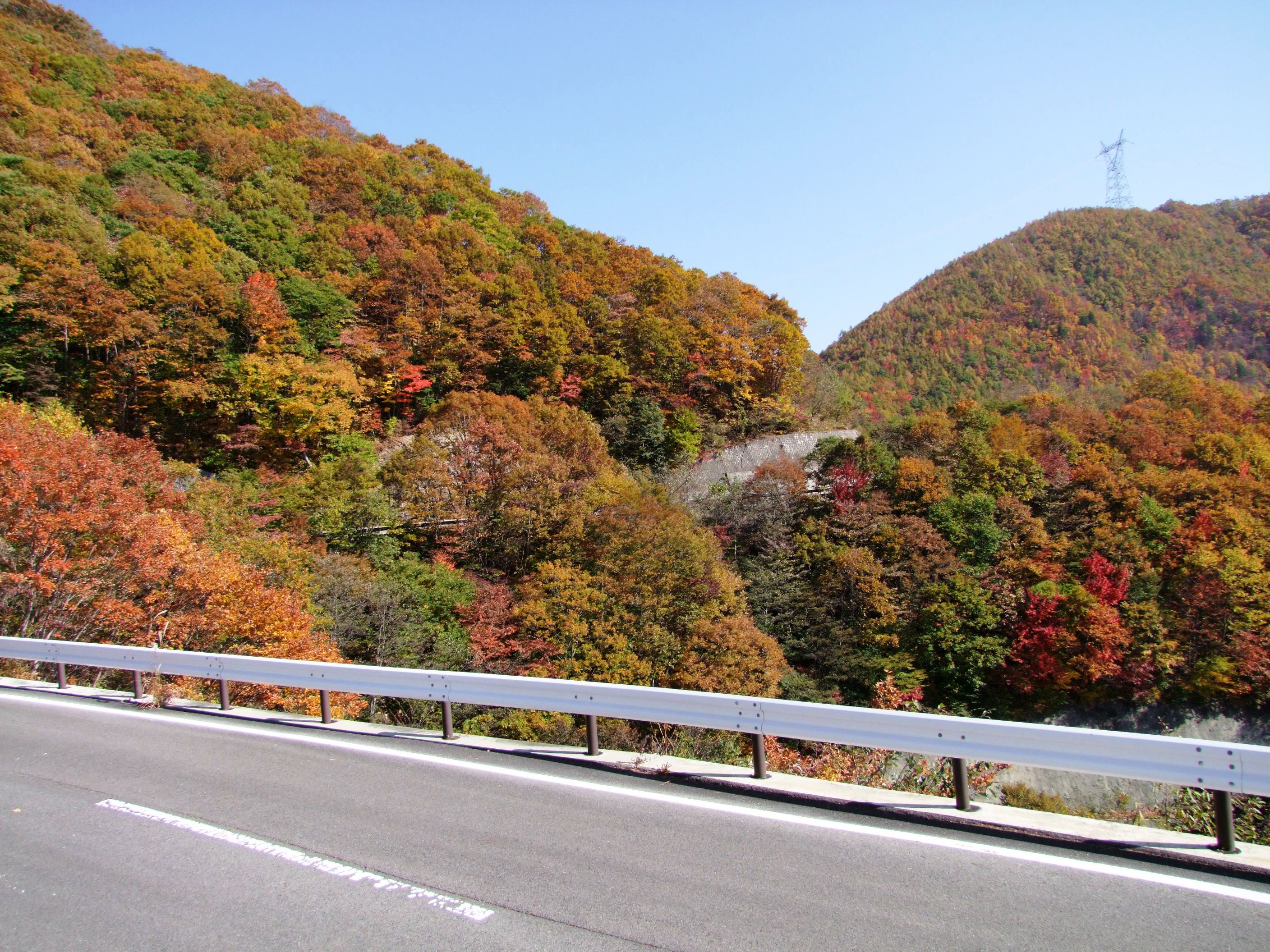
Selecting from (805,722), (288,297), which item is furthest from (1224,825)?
(288,297)

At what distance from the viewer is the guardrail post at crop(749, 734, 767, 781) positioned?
5395 millimetres

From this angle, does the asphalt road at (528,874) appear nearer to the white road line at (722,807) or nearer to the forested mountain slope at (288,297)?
the white road line at (722,807)

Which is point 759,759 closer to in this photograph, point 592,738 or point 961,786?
point 961,786

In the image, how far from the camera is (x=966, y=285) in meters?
113

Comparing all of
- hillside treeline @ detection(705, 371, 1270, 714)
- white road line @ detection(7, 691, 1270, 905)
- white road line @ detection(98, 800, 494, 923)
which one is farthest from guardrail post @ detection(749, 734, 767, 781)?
hillside treeline @ detection(705, 371, 1270, 714)

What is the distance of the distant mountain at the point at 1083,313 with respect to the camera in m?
89.1

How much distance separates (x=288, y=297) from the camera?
36.5 m

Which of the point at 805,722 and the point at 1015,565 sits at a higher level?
the point at 805,722

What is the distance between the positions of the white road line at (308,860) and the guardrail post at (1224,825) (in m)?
4.31

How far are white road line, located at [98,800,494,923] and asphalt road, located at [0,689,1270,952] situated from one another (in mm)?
16

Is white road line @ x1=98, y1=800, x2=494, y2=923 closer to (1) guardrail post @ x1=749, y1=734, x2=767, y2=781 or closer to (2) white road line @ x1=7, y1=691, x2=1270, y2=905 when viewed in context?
(2) white road line @ x1=7, y1=691, x2=1270, y2=905

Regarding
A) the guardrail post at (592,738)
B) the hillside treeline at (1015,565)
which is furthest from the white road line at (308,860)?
the hillside treeline at (1015,565)

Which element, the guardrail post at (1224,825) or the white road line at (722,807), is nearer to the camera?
the white road line at (722,807)

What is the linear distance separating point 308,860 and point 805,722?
358 cm
